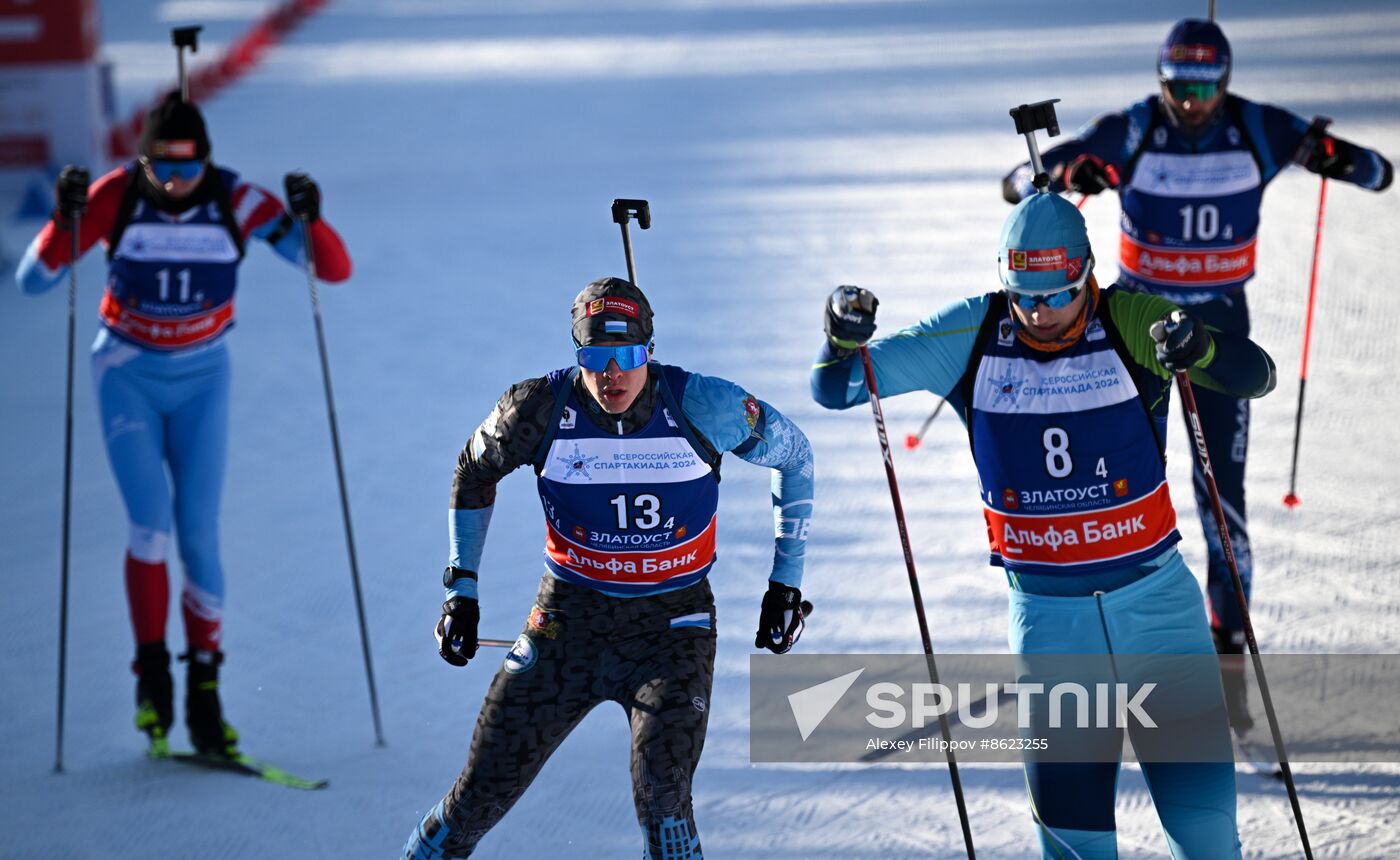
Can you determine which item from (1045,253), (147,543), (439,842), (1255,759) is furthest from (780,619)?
(147,543)

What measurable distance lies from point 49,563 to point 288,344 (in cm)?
284

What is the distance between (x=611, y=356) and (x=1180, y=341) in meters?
1.28

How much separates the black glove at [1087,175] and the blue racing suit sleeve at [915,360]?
1.64 meters

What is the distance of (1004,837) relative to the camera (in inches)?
202

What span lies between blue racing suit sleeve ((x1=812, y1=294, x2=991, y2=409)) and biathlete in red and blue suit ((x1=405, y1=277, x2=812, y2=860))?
18 centimetres

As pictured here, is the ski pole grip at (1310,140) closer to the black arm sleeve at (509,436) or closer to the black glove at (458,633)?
the black arm sleeve at (509,436)

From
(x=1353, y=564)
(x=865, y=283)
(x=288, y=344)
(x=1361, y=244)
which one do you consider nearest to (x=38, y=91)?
(x=288, y=344)

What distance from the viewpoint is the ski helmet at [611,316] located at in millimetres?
4055

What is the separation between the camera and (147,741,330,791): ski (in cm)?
566

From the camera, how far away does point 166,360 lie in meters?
5.79

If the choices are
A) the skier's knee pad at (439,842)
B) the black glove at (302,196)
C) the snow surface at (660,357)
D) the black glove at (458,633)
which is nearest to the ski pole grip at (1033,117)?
the black glove at (458,633)

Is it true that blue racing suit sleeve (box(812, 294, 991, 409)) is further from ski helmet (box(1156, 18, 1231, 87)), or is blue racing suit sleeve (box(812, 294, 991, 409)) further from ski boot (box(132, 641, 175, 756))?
ski boot (box(132, 641, 175, 756))

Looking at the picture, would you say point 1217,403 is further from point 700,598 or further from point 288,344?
point 288,344

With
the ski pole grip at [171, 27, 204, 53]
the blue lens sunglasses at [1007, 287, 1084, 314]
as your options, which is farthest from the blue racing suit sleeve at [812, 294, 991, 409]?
the ski pole grip at [171, 27, 204, 53]
